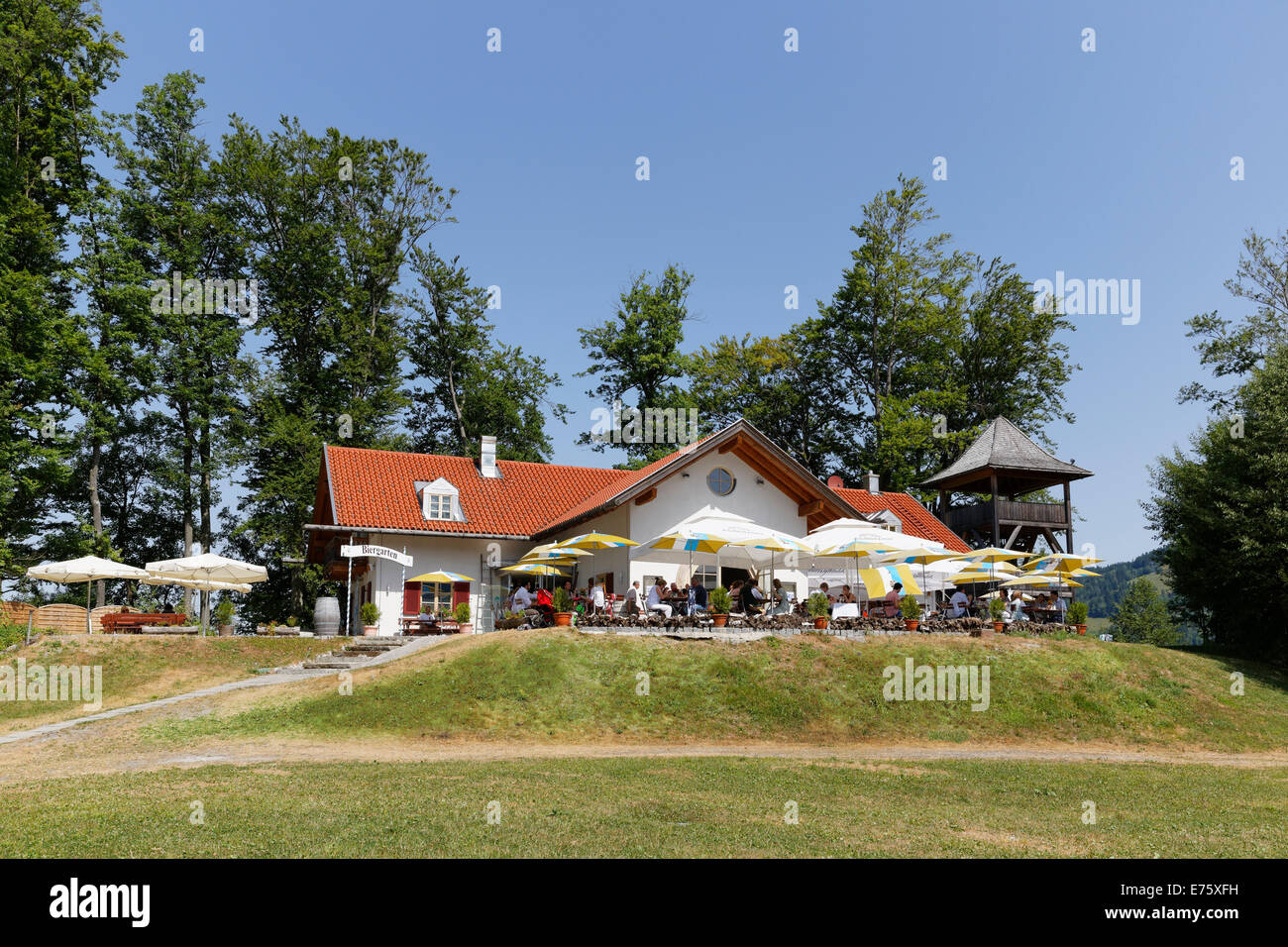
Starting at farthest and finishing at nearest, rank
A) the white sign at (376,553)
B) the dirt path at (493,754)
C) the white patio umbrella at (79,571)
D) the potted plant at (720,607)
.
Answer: the white sign at (376,553)
the white patio umbrella at (79,571)
the potted plant at (720,607)
the dirt path at (493,754)

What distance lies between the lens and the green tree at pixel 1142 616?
64.8 metres

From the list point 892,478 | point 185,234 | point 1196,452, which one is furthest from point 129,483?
point 1196,452

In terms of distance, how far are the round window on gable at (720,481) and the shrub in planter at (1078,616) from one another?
9.91 meters

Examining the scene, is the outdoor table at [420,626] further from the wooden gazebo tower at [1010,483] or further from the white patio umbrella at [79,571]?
the wooden gazebo tower at [1010,483]

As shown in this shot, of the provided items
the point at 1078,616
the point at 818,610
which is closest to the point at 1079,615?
the point at 1078,616

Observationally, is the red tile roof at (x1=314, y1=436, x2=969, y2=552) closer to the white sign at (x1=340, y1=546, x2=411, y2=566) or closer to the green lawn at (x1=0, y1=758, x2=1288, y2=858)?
the white sign at (x1=340, y1=546, x2=411, y2=566)

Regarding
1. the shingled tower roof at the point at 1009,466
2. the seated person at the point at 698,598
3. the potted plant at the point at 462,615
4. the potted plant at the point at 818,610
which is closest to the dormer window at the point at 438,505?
the potted plant at the point at 462,615

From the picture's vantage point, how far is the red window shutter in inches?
1143

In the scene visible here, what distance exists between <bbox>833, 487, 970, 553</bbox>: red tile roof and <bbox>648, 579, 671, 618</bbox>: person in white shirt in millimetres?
14656

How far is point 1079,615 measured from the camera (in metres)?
23.8

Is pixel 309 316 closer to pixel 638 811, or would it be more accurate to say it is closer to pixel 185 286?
pixel 185 286

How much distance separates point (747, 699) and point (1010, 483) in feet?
85.4

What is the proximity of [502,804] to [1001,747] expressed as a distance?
1064 cm

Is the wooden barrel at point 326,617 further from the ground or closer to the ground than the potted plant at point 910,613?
closer to the ground
